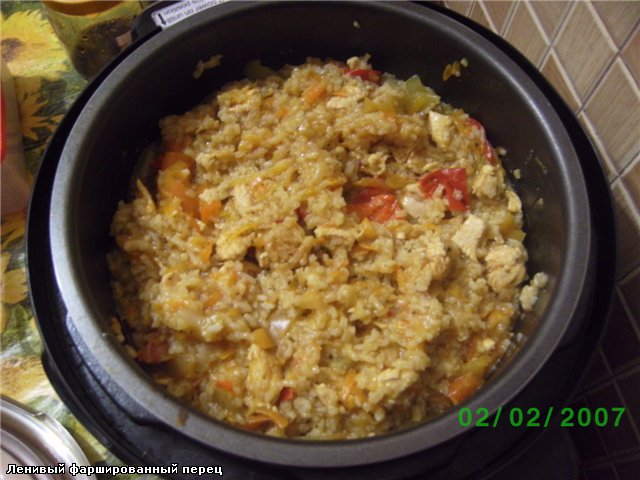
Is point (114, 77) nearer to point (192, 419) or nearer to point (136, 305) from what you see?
point (136, 305)

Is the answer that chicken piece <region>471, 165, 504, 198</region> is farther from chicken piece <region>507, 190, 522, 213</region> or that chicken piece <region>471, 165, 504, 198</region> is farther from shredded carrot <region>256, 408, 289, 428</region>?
shredded carrot <region>256, 408, 289, 428</region>

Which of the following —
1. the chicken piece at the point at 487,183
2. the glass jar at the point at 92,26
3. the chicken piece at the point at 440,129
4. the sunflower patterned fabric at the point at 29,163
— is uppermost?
the glass jar at the point at 92,26

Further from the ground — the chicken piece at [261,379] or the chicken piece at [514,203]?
the chicken piece at [514,203]

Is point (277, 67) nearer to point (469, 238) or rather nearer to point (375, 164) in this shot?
point (375, 164)
